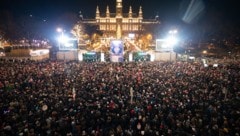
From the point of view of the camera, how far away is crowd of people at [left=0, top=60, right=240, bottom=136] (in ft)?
40.7

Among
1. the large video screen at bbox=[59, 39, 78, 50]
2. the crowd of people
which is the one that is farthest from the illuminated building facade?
the crowd of people

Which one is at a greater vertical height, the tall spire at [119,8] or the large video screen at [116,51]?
the tall spire at [119,8]

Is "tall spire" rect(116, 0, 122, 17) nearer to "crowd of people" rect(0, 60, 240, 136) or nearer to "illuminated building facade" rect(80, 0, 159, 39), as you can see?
"illuminated building facade" rect(80, 0, 159, 39)

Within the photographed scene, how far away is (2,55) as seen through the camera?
165 feet

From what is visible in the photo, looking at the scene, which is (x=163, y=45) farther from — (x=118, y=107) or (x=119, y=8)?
(x=119, y=8)

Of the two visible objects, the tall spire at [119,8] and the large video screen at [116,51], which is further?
the tall spire at [119,8]

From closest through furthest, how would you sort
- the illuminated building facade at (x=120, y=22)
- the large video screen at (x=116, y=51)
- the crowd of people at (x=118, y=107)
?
the crowd of people at (x=118, y=107)
the large video screen at (x=116, y=51)
the illuminated building facade at (x=120, y=22)

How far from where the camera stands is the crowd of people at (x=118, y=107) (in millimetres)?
12406

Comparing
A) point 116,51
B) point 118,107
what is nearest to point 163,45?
point 116,51

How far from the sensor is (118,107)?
15.1 metres

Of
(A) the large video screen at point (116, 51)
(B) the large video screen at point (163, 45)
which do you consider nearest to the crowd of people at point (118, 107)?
(A) the large video screen at point (116, 51)

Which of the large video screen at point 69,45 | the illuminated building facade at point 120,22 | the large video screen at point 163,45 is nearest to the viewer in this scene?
the large video screen at point 163,45

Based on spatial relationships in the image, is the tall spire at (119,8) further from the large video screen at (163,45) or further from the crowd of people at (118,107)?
the crowd of people at (118,107)

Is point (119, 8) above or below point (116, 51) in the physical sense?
above
